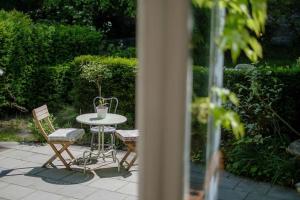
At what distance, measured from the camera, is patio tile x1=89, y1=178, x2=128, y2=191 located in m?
5.54

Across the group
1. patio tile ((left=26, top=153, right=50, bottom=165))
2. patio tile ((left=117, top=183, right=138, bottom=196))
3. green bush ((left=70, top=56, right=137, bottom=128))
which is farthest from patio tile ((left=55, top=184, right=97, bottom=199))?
green bush ((left=70, top=56, right=137, bottom=128))

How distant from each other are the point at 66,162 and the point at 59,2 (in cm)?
796

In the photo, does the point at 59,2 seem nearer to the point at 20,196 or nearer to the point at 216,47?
the point at 20,196

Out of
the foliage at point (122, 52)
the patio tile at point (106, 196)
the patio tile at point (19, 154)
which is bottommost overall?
the patio tile at point (106, 196)

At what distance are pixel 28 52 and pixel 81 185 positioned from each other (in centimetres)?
403

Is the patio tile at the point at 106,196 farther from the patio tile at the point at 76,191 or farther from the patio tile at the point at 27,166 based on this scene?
the patio tile at the point at 27,166

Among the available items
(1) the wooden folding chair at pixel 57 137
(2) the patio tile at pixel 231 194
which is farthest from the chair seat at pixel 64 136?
(2) the patio tile at pixel 231 194

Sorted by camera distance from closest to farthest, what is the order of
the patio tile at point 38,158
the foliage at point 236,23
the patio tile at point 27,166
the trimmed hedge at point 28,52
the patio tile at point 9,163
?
the foliage at point 236,23 → the patio tile at point 27,166 → the patio tile at point 9,163 → the patio tile at point 38,158 → the trimmed hedge at point 28,52

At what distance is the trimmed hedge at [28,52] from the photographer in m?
8.41

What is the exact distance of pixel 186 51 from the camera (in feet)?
4.57

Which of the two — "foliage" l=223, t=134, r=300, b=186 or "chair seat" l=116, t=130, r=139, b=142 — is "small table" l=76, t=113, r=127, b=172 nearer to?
"chair seat" l=116, t=130, r=139, b=142

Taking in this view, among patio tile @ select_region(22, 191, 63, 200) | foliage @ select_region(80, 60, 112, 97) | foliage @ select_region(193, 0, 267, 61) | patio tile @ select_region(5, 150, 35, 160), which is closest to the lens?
foliage @ select_region(193, 0, 267, 61)

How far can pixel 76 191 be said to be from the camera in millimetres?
5398

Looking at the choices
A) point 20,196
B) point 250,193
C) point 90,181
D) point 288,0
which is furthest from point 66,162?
point 288,0
